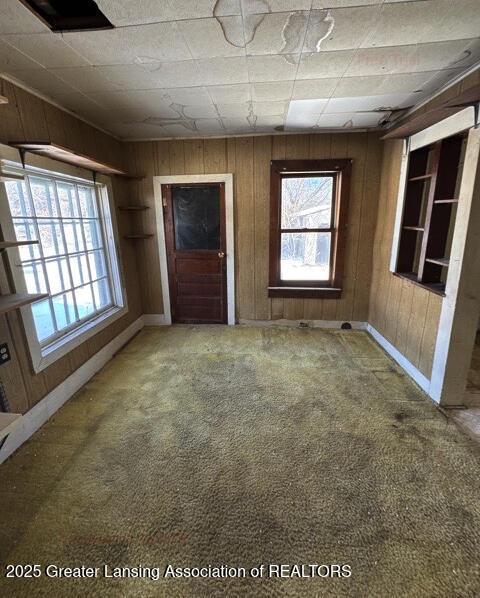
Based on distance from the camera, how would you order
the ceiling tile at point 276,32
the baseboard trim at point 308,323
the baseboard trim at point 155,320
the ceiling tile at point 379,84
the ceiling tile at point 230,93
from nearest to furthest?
the ceiling tile at point 276,32 < the ceiling tile at point 379,84 < the ceiling tile at point 230,93 < the baseboard trim at point 308,323 < the baseboard trim at point 155,320

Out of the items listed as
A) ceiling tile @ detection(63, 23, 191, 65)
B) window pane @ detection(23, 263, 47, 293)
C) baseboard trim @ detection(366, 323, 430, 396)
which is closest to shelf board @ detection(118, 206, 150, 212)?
window pane @ detection(23, 263, 47, 293)

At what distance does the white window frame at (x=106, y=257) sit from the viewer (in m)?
1.81

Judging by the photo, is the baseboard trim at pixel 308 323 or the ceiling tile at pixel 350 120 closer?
the ceiling tile at pixel 350 120

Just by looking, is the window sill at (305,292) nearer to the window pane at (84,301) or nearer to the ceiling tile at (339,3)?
the window pane at (84,301)

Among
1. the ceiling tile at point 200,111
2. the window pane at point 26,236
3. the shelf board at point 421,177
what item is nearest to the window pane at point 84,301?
the window pane at point 26,236

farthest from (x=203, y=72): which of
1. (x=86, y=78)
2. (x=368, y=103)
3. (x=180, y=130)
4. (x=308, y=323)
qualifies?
(x=308, y=323)

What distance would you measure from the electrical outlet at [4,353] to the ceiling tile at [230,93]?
2.31m

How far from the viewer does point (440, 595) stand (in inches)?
41.2

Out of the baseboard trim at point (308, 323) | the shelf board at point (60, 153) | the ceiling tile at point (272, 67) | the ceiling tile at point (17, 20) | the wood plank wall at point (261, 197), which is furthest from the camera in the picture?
the baseboard trim at point (308, 323)

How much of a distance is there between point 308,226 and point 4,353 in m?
3.14

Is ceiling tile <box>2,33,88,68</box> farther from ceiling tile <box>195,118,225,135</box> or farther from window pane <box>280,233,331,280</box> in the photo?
window pane <box>280,233,331,280</box>

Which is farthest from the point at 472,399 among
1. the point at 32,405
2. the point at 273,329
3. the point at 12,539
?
the point at 32,405

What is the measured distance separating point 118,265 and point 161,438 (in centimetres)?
208

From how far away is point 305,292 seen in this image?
3.57m
